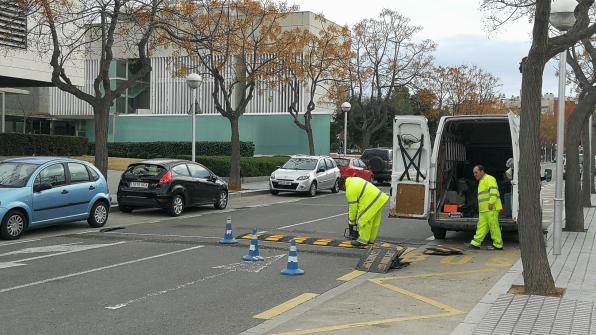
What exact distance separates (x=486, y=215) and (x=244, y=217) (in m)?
7.46

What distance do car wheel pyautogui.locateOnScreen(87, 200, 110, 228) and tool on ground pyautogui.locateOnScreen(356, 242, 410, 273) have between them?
7.08 m

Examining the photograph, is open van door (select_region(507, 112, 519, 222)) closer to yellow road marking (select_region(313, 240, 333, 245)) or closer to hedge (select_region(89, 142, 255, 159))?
yellow road marking (select_region(313, 240, 333, 245))

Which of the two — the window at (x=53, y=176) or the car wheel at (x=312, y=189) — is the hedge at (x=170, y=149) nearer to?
the car wheel at (x=312, y=189)

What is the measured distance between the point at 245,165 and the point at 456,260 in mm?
20815

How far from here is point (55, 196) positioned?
13055mm

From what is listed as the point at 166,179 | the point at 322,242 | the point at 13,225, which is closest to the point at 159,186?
the point at 166,179

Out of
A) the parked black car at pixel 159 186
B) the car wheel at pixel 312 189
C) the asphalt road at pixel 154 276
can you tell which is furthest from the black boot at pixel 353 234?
the car wheel at pixel 312 189

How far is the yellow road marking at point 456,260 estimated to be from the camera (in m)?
10.4

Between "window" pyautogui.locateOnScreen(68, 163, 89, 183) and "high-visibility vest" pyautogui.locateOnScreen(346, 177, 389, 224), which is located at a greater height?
"window" pyautogui.locateOnScreen(68, 163, 89, 183)

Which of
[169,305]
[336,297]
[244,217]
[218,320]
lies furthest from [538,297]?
[244,217]

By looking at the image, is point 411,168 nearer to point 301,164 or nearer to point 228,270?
point 228,270

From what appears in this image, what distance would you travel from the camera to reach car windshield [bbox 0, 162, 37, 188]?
493 inches

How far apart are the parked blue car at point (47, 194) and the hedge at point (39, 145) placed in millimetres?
16611

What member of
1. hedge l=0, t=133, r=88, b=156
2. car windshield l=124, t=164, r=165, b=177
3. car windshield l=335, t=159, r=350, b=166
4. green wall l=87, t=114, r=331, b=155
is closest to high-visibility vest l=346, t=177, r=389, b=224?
car windshield l=124, t=164, r=165, b=177
